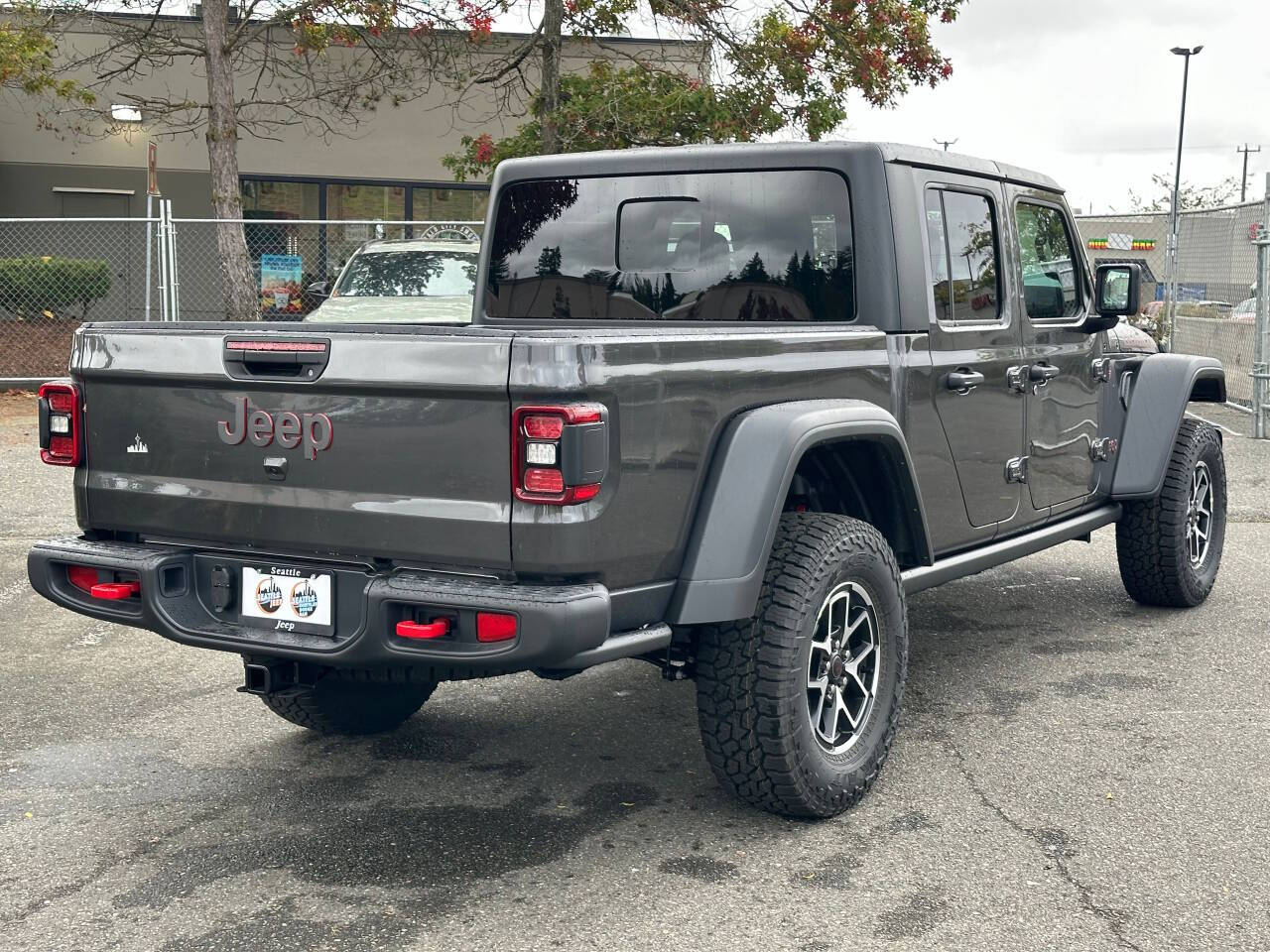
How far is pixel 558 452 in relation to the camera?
10.3ft

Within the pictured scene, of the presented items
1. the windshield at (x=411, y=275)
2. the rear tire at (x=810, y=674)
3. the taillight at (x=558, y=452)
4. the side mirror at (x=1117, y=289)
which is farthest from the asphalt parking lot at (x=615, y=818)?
the windshield at (x=411, y=275)

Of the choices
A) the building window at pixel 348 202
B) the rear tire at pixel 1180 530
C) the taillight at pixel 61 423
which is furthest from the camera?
the building window at pixel 348 202

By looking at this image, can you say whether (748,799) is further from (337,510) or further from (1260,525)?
(1260,525)

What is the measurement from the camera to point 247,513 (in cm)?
357

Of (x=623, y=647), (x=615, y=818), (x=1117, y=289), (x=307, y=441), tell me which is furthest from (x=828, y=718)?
(x=1117, y=289)

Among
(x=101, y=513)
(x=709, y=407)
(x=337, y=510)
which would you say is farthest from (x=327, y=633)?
(x=709, y=407)

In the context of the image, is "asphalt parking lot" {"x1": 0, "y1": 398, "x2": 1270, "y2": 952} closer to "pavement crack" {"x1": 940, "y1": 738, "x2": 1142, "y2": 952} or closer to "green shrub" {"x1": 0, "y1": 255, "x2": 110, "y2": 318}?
"pavement crack" {"x1": 940, "y1": 738, "x2": 1142, "y2": 952}

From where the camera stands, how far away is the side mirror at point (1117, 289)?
558 cm

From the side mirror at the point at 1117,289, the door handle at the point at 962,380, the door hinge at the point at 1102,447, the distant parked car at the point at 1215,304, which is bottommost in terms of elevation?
the door hinge at the point at 1102,447

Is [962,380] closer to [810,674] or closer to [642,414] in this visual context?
[810,674]

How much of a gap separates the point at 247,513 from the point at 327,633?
0.39 metres

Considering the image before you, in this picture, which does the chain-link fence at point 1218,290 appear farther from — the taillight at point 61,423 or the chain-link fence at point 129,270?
the taillight at point 61,423

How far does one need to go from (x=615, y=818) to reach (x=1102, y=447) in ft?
9.49

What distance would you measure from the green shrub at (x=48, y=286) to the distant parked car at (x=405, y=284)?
17.1ft
